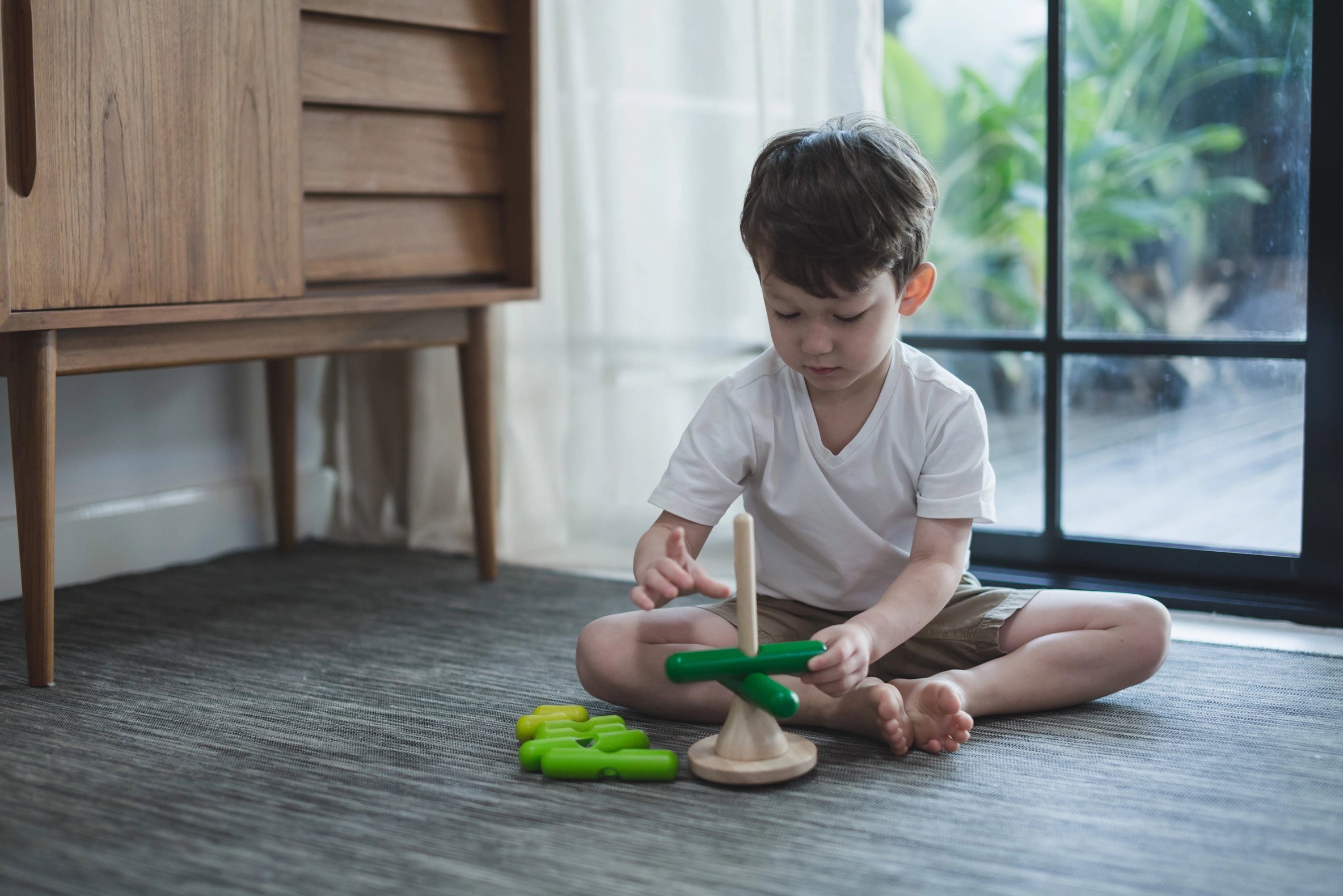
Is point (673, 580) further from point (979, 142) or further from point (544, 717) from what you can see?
point (979, 142)

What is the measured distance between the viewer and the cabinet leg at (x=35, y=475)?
1.18 metres

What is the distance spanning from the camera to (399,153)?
1.52 meters

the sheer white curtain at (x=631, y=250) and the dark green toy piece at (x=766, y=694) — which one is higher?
the sheer white curtain at (x=631, y=250)

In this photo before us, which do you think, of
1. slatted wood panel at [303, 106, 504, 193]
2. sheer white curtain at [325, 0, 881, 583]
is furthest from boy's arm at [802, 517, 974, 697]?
slatted wood panel at [303, 106, 504, 193]

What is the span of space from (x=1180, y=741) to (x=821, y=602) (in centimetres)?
33

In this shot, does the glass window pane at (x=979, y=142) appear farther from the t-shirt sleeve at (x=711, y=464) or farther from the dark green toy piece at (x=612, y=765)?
the dark green toy piece at (x=612, y=765)

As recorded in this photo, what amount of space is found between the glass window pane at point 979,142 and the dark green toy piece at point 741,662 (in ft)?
5.22

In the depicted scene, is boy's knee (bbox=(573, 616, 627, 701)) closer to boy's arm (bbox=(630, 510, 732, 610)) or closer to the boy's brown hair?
boy's arm (bbox=(630, 510, 732, 610))

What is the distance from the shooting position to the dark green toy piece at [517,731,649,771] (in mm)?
992

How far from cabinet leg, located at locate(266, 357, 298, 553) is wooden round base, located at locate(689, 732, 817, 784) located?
1.10 meters

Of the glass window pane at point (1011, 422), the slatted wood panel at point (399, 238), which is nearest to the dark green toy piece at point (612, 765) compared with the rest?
the slatted wood panel at point (399, 238)

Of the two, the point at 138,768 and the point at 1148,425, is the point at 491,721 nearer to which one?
the point at 138,768

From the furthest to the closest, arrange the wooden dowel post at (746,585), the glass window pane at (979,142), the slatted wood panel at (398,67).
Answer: the glass window pane at (979,142)
the slatted wood panel at (398,67)
the wooden dowel post at (746,585)

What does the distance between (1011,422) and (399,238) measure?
4.65 ft
